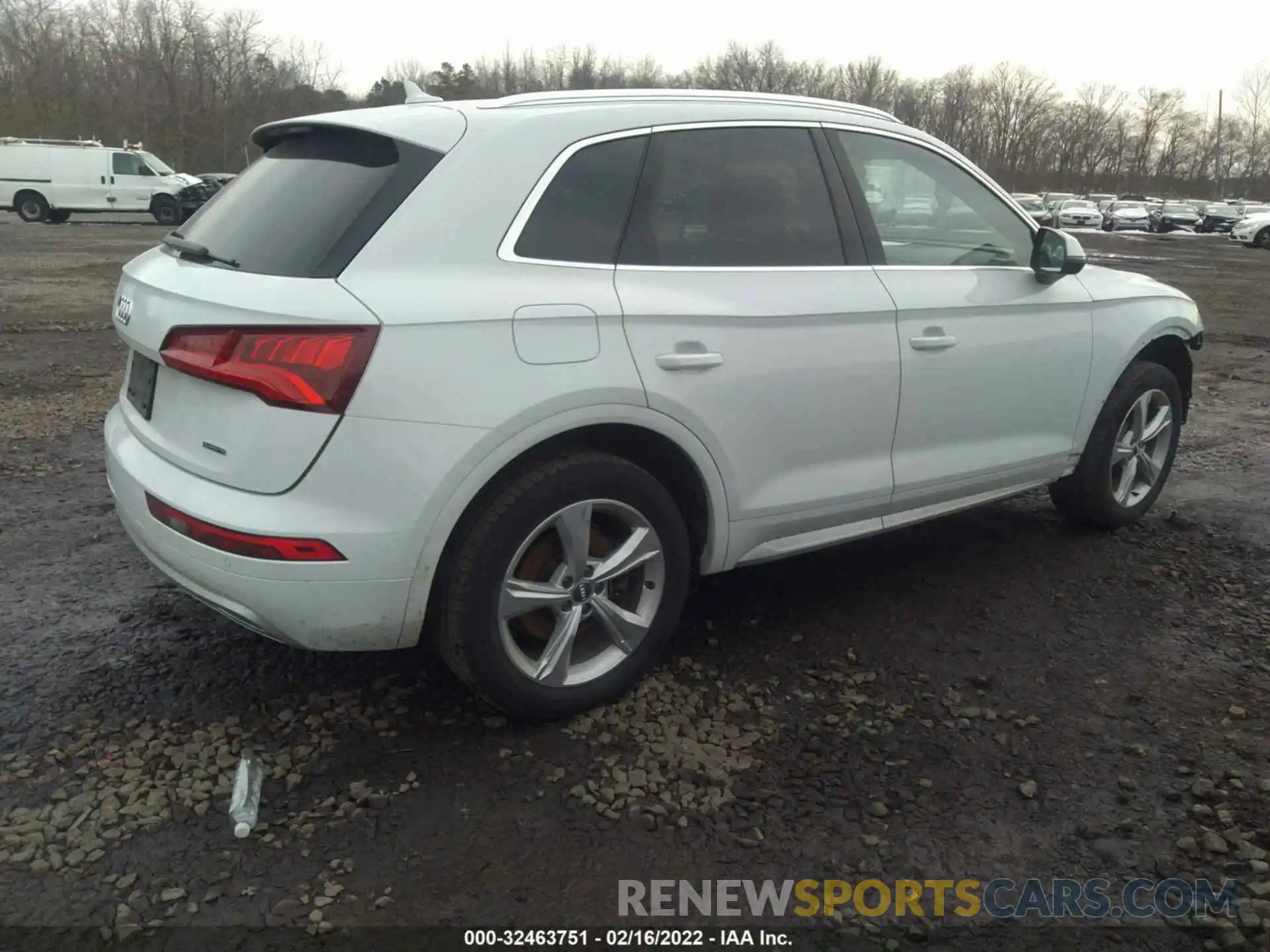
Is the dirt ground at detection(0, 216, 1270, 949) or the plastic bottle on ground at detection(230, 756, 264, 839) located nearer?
the dirt ground at detection(0, 216, 1270, 949)

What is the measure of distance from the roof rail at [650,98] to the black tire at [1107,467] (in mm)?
1751

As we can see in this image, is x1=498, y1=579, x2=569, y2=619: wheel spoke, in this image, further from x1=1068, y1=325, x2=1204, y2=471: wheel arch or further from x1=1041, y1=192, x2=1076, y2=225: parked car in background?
x1=1041, y1=192, x2=1076, y2=225: parked car in background

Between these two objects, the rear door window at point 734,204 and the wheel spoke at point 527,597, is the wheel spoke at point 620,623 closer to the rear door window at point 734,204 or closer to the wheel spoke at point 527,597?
the wheel spoke at point 527,597

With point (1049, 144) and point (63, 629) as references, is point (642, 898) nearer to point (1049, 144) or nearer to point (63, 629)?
point (63, 629)

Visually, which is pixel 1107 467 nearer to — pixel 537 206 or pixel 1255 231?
pixel 537 206

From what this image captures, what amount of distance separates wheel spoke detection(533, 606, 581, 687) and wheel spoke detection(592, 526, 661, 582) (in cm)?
13

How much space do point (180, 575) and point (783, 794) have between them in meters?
1.77

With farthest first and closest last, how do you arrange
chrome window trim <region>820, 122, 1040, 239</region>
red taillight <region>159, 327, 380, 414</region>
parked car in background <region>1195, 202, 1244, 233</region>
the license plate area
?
parked car in background <region>1195, 202, 1244, 233</region> → chrome window trim <region>820, 122, 1040, 239</region> → the license plate area → red taillight <region>159, 327, 380, 414</region>

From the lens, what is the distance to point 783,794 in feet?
9.05

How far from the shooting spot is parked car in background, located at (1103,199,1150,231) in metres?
48.5

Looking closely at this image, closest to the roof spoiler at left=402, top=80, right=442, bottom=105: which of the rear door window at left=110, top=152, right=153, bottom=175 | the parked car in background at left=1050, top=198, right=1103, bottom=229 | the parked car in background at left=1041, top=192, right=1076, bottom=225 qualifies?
the rear door window at left=110, top=152, right=153, bottom=175

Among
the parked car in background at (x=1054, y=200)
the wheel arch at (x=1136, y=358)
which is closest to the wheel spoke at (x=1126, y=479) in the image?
the wheel arch at (x=1136, y=358)

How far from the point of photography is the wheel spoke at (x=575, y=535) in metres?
2.91

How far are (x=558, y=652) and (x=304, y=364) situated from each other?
43.4 inches
